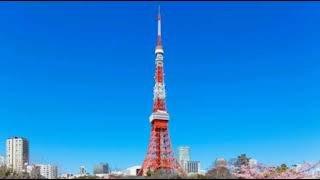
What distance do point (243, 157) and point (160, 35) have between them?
1509 cm

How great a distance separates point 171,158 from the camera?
45344mm

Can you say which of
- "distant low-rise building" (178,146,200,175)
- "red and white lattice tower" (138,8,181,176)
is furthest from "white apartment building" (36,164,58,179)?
"red and white lattice tower" (138,8,181,176)

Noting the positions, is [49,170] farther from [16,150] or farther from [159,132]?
[159,132]

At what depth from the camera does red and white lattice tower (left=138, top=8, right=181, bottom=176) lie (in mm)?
45312

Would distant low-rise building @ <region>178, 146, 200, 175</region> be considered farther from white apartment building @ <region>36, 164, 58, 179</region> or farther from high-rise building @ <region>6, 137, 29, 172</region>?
high-rise building @ <region>6, 137, 29, 172</region>

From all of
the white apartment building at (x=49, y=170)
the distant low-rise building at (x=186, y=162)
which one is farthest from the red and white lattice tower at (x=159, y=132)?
the white apartment building at (x=49, y=170)

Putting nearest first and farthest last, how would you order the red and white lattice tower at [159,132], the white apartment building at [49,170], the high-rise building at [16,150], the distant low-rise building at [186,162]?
the red and white lattice tower at [159,132]
the distant low-rise building at [186,162]
the high-rise building at [16,150]
the white apartment building at [49,170]

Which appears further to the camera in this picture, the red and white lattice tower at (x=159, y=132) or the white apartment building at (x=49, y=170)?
the white apartment building at (x=49, y=170)

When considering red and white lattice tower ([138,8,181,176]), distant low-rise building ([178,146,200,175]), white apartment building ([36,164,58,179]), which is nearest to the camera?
red and white lattice tower ([138,8,181,176])

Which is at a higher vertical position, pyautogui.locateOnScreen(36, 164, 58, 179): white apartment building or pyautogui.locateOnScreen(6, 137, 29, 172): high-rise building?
pyautogui.locateOnScreen(6, 137, 29, 172): high-rise building

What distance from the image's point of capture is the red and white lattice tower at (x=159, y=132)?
4531 cm

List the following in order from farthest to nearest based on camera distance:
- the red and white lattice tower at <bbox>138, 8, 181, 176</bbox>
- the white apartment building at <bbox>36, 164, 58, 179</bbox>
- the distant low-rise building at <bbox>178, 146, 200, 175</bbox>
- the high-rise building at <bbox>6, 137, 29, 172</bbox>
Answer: the white apartment building at <bbox>36, 164, 58, 179</bbox> < the high-rise building at <bbox>6, 137, 29, 172</bbox> < the distant low-rise building at <bbox>178, 146, 200, 175</bbox> < the red and white lattice tower at <bbox>138, 8, 181, 176</bbox>

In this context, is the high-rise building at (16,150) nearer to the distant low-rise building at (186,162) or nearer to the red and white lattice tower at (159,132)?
the distant low-rise building at (186,162)

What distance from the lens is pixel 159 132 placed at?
48.2 metres
